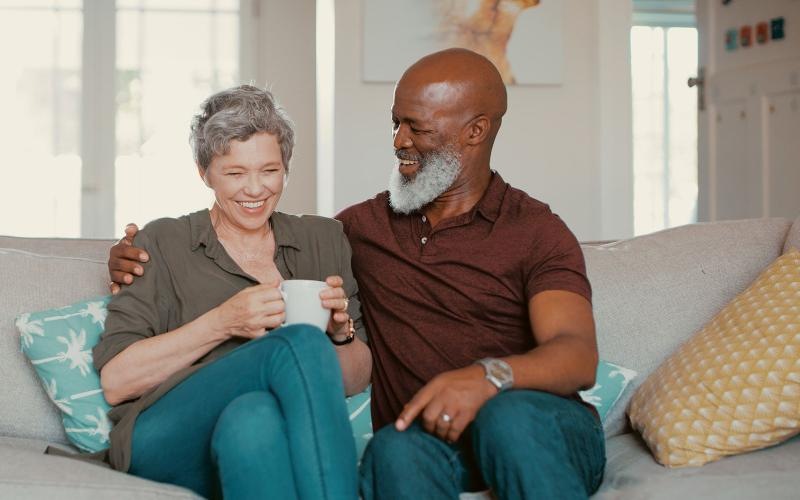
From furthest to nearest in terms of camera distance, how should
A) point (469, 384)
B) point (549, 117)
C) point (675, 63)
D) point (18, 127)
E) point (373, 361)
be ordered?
point (675, 63) < point (18, 127) < point (549, 117) < point (373, 361) < point (469, 384)

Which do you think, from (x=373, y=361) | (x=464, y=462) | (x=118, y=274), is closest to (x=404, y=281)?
(x=373, y=361)

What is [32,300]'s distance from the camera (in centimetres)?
205

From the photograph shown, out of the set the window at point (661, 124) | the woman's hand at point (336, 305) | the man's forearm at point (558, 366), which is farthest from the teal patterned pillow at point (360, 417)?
the window at point (661, 124)

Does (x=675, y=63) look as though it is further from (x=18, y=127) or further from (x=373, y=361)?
(x=373, y=361)

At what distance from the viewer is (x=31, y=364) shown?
78.7 inches

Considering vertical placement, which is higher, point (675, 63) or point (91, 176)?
point (675, 63)

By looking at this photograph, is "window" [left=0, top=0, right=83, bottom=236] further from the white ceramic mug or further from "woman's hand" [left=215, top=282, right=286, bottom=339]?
the white ceramic mug

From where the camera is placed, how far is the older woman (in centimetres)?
150

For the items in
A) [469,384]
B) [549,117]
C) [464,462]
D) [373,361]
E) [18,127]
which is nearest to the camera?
[469,384]

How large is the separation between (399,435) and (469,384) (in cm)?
13

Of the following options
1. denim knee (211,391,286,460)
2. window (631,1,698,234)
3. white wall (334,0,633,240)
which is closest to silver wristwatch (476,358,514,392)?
denim knee (211,391,286,460)

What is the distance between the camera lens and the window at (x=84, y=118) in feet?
17.2

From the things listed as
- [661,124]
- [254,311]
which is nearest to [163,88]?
[661,124]

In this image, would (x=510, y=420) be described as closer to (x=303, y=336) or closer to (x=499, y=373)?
(x=499, y=373)
